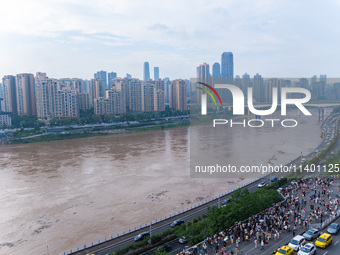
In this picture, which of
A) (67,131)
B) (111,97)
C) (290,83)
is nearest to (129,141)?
(67,131)

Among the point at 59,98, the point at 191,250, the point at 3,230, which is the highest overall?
the point at 59,98

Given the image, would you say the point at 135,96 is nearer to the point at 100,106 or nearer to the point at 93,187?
the point at 100,106

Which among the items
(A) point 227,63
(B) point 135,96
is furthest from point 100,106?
(A) point 227,63

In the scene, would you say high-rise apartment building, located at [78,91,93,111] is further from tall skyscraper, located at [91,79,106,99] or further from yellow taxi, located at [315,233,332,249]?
yellow taxi, located at [315,233,332,249]

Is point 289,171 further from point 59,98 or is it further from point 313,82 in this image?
point 313,82

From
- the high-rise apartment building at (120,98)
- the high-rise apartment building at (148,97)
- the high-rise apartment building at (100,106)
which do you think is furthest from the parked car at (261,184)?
the high-rise apartment building at (148,97)

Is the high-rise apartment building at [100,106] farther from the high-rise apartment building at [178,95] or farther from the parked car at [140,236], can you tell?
the parked car at [140,236]
